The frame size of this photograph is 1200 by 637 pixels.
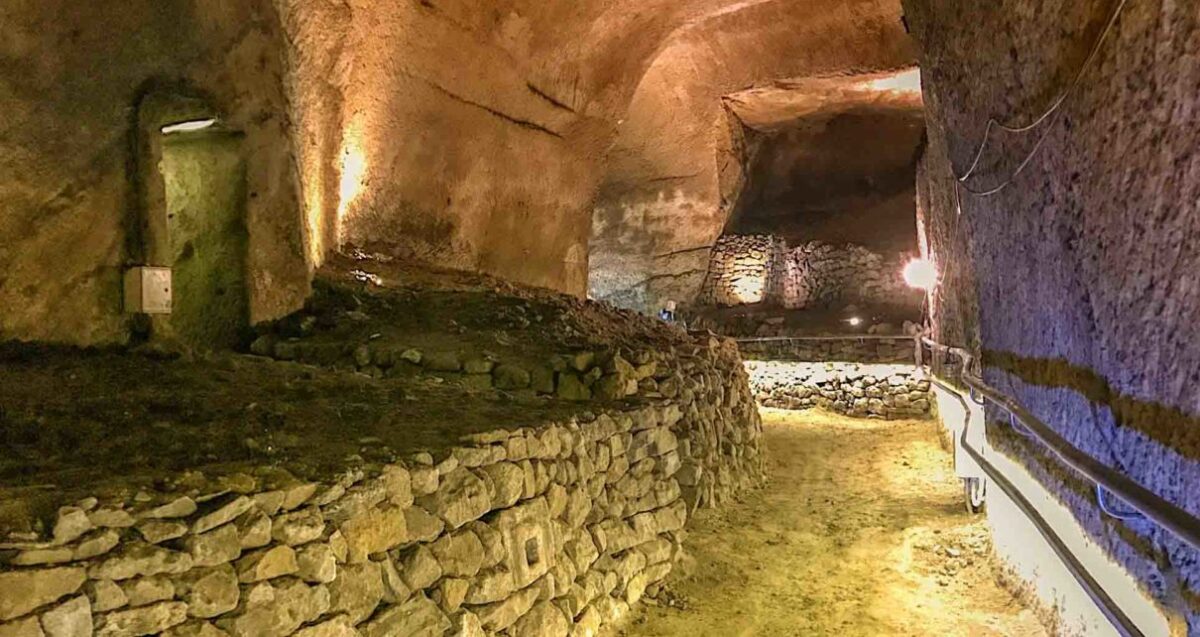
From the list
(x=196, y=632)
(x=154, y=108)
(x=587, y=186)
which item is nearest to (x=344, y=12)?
(x=154, y=108)

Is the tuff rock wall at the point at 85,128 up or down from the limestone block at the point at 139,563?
up

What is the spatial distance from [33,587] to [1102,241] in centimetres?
360

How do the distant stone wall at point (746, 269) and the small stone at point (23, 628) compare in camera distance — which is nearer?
the small stone at point (23, 628)

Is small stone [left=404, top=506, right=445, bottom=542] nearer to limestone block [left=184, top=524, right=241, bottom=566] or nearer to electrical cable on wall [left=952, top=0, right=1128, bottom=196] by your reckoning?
limestone block [left=184, top=524, right=241, bottom=566]

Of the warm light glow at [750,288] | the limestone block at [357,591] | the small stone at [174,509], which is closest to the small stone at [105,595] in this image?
the small stone at [174,509]

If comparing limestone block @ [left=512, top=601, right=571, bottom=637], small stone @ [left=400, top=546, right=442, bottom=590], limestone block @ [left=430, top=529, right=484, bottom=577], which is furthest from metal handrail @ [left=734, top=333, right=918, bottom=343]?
small stone @ [left=400, top=546, right=442, bottom=590]

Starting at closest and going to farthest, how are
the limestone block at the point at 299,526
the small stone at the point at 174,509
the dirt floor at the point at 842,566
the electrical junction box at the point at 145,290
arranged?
the small stone at the point at 174,509 → the limestone block at the point at 299,526 → the dirt floor at the point at 842,566 → the electrical junction box at the point at 145,290

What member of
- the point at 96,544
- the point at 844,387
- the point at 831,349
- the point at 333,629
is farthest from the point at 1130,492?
the point at 831,349

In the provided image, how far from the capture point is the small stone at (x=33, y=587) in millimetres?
1998

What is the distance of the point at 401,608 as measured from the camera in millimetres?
3070

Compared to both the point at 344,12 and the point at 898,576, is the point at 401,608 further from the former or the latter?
the point at 344,12

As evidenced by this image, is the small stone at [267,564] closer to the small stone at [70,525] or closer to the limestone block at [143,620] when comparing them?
the limestone block at [143,620]

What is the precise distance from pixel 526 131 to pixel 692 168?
241 inches

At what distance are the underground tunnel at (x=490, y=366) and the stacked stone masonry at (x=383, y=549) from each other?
0.01 m
